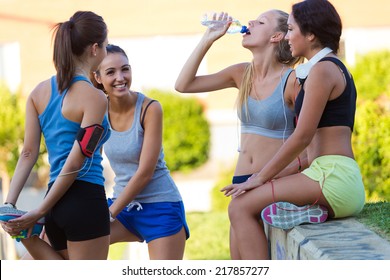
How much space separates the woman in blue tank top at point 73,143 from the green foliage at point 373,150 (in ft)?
24.7

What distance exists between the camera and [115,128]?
15.6 ft

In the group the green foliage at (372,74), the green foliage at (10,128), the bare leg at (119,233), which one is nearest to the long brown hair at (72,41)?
the bare leg at (119,233)

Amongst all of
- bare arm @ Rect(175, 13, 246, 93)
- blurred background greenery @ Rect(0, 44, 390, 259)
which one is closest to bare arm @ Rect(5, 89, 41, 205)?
bare arm @ Rect(175, 13, 246, 93)

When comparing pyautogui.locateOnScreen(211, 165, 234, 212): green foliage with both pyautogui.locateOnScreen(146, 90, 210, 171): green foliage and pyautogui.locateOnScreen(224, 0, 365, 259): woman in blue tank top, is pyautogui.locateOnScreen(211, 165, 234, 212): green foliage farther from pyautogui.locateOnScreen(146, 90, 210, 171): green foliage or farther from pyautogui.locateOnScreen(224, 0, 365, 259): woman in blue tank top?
pyautogui.locateOnScreen(224, 0, 365, 259): woman in blue tank top

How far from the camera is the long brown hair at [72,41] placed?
12.3 ft

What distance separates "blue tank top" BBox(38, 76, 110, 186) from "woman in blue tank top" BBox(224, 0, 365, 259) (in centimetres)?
69

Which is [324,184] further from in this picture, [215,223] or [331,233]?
[215,223]

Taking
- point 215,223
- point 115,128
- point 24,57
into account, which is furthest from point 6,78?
point 115,128

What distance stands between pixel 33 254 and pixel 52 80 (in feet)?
2.75

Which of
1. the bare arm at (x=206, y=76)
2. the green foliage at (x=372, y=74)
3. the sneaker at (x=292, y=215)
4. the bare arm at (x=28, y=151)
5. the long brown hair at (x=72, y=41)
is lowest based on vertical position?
the green foliage at (x=372, y=74)

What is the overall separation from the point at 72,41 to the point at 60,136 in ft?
1.39

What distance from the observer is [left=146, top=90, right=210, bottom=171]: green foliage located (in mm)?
17016

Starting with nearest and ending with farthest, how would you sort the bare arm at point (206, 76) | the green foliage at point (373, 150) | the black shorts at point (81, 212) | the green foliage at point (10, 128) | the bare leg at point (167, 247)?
the black shorts at point (81, 212), the bare leg at point (167, 247), the bare arm at point (206, 76), the green foliage at point (373, 150), the green foliage at point (10, 128)

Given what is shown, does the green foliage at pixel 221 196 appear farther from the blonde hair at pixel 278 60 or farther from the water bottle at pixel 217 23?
the blonde hair at pixel 278 60
